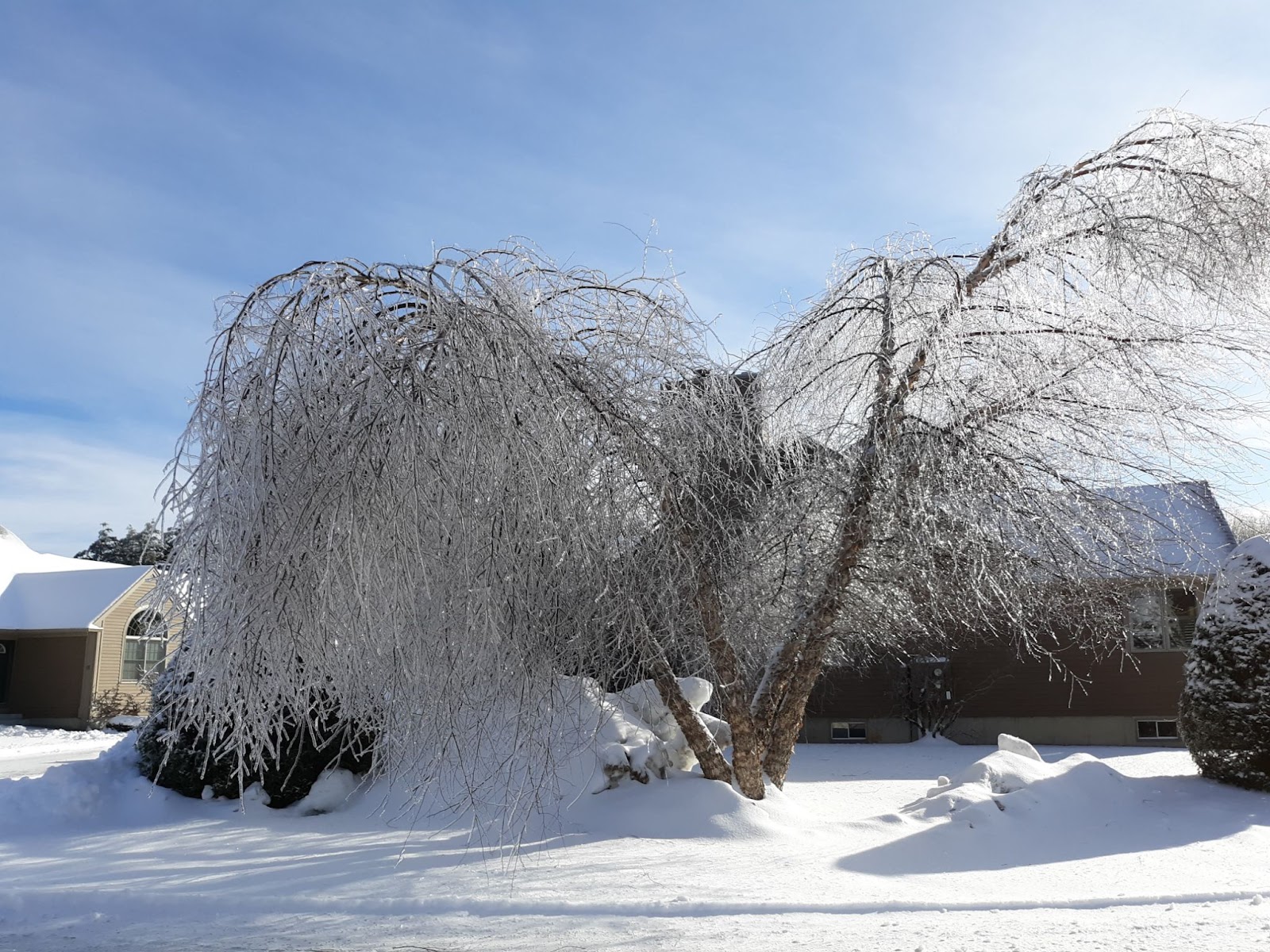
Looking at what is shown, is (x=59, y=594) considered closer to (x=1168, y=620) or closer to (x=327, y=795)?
(x=327, y=795)

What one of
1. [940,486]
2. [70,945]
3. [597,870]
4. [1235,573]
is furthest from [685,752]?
[1235,573]

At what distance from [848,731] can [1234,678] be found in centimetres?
841

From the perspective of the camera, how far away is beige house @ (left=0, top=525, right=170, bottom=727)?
68.4 feet

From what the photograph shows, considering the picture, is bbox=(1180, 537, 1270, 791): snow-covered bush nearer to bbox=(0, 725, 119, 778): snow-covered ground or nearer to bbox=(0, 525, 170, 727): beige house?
bbox=(0, 725, 119, 778): snow-covered ground

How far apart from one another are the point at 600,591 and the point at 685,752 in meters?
4.30

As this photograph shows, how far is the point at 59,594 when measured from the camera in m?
22.3

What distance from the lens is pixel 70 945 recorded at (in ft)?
18.8

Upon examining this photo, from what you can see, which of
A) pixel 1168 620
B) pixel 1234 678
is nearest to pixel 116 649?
pixel 1168 620

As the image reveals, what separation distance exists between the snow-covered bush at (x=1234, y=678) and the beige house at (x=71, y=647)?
1835 cm

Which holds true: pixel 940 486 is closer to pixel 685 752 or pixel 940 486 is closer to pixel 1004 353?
pixel 1004 353

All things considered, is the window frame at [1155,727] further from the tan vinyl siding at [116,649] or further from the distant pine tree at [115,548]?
the distant pine tree at [115,548]

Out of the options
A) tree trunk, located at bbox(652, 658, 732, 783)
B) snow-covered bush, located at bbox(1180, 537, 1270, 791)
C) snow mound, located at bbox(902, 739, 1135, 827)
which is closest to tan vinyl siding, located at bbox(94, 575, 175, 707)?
tree trunk, located at bbox(652, 658, 732, 783)

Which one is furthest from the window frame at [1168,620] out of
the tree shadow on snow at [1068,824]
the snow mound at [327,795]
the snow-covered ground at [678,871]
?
Result: the snow mound at [327,795]

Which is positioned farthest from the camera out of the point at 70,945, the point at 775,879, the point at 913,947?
the point at 775,879
